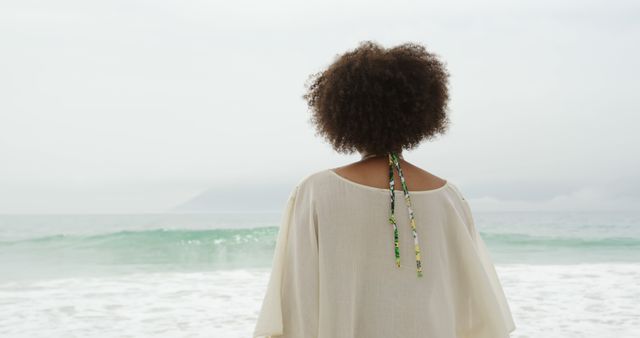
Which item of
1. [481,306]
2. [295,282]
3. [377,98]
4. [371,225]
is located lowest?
[481,306]

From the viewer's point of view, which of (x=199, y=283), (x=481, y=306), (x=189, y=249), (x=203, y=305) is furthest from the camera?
(x=189, y=249)

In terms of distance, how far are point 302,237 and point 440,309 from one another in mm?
457

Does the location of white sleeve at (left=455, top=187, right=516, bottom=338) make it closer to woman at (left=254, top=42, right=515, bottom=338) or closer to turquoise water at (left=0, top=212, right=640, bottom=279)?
woman at (left=254, top=42, right=515, bottom=338)

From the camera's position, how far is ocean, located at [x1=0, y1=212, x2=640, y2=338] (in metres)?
5.79

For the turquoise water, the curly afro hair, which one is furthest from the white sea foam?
the curly afro hair

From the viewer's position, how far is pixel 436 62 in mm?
2018

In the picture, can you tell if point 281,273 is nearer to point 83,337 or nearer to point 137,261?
point 83,337

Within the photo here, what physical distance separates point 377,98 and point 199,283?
7.17 m

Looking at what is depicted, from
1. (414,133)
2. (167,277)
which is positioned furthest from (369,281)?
(167,277)

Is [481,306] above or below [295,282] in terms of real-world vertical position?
below

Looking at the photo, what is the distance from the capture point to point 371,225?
1861 mm

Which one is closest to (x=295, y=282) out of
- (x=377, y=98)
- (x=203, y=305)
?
(x=377, y=98)

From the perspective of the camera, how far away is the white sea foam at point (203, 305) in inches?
221

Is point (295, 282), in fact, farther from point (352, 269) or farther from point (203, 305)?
point (203, 305)
